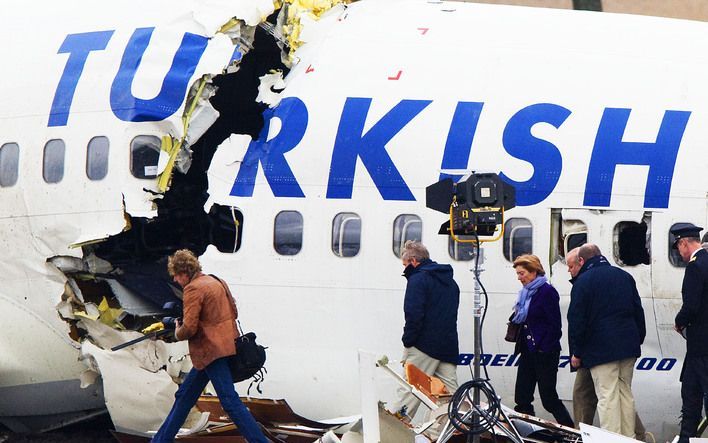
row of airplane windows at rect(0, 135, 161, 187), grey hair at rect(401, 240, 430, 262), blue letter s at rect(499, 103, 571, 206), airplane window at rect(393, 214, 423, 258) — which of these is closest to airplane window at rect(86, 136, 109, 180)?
row of airplane windows at rect(0, 135, 161, 187)

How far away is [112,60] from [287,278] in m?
2.99

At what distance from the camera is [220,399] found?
1162 cm

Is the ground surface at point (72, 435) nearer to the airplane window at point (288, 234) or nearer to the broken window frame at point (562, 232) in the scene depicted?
the airplane window at point (288, 234)

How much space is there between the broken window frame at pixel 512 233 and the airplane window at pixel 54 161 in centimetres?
453

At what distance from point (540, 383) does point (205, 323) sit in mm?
3259

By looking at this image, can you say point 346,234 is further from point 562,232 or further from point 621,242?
point 621,242

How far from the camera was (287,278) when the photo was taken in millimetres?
12695

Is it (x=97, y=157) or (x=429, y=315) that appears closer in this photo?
(x=429, y=315)

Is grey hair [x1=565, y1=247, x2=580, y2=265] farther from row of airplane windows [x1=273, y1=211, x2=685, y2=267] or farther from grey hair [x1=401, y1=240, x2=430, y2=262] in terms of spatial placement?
grey hair [x1=401, y1=240, x2=430, y2=262]

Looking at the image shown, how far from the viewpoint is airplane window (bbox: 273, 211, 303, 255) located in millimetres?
12727

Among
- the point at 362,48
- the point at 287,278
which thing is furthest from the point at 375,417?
the point at 362,48

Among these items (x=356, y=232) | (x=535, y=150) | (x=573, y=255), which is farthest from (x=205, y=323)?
(x=535, y=150)

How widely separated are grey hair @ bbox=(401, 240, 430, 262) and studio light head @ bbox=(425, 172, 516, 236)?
21.0 inches

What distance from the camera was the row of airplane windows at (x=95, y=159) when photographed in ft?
42.7
